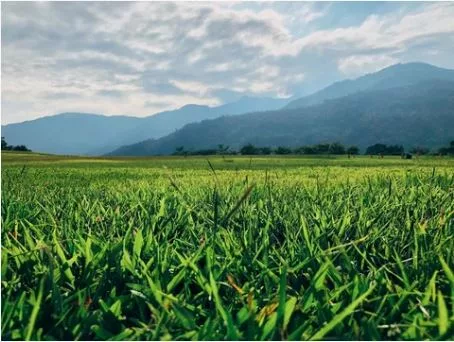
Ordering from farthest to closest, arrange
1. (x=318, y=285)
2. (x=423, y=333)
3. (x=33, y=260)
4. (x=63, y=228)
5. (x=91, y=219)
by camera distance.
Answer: (x=91, y=219)
(x=63, y=228)
(x=33, y=260)
(x=318, y=285)
(x=423, y=333)

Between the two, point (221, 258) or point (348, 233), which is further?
point (348, 233)

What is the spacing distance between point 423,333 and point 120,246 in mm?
1035

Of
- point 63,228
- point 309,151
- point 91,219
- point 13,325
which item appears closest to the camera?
point 13,325

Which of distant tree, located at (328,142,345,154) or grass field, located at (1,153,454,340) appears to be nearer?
grass field, located at (1,153,454,340)

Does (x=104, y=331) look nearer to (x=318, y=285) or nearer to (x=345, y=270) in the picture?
(x=318, y=285)

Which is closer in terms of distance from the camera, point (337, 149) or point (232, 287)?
point (232, 287)

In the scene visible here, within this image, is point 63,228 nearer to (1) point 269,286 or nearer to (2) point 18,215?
(2) point 18,215

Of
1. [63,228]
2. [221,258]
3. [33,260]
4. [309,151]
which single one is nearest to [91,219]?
[63,228]

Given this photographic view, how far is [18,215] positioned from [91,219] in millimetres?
501

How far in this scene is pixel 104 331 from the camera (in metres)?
1.09

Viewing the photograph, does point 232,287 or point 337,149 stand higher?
point 232,287

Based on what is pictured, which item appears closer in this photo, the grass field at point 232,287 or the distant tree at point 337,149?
the grass field at point 232,287

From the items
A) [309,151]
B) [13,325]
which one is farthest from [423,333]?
[309,151]

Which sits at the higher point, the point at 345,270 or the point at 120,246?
the point at 120,246
